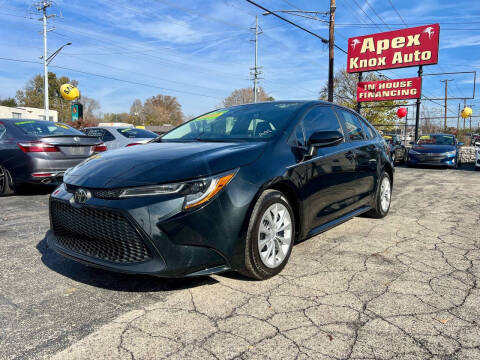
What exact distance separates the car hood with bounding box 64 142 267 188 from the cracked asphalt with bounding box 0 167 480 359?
0.83 metres

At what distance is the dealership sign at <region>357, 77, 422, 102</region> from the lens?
1991 centimetres

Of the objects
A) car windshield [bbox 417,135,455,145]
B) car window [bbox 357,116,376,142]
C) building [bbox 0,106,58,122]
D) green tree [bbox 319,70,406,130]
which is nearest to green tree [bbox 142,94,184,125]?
building [bbox 0,106,58,122]

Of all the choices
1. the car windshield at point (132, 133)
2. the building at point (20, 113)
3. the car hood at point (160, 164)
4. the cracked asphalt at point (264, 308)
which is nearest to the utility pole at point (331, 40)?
the car windshield at point (132, 133)

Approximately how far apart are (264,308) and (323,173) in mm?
1520

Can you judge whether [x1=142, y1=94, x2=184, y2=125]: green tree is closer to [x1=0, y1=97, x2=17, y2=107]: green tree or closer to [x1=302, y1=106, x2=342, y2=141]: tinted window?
[x1=0, y1=97, x2=17, y2=107]: green tree

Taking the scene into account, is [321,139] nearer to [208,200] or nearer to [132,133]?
[208,200]

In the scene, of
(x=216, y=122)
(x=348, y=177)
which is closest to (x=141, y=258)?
(x=216, y=122)

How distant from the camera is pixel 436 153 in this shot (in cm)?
1349

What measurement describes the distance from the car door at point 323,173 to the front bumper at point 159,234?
92cm

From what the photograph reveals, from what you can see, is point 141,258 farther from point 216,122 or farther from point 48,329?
point 216,122

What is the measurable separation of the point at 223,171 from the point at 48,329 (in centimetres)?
144

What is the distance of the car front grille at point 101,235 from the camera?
2359 millimetres

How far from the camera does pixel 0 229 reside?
4.28m

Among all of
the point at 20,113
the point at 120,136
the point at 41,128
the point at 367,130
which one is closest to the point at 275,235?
the point at 367,130
